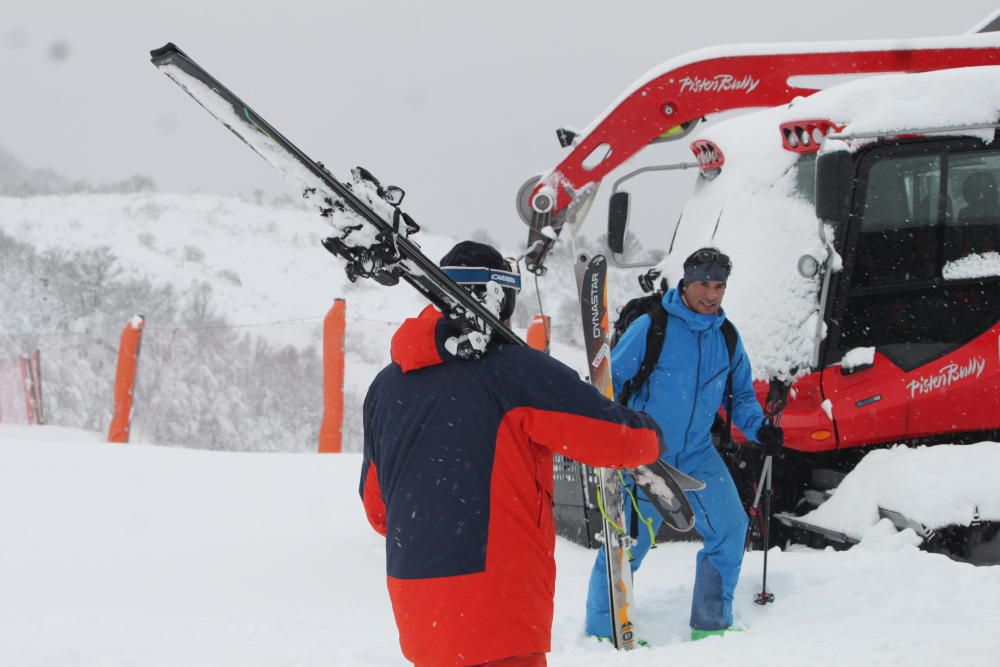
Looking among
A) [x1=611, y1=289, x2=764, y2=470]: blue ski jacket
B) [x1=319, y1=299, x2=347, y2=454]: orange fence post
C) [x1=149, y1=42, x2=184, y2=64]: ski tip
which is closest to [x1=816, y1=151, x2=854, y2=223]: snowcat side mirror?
[x1=611, y1=289, x2=764, y2=470]: blue ski jacket

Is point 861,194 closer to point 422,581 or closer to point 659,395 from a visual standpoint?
point 659,395

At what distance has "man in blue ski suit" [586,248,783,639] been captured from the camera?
4.33m

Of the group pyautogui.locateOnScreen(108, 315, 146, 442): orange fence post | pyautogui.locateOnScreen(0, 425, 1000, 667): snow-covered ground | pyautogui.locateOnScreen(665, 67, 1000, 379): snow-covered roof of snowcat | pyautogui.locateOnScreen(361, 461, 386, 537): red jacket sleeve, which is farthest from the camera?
pyautogui.locateOnScreen(108, 315, 146, 442): orange fence post

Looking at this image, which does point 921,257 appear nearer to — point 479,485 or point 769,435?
point 769,435

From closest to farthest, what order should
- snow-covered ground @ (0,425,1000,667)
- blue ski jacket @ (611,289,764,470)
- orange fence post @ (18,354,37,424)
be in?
1. snow-covered ground @ (0,425,1000,667)
2. blue ski jacket @ (611,289,764,470)
3. orange fence post @ (18,354,37,424)

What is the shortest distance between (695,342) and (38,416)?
1261 cm

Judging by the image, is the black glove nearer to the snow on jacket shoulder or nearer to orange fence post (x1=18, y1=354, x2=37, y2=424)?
the snow on jacket shoulder

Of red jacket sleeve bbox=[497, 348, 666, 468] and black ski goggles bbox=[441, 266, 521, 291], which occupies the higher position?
black ski goggles bbox=[441, 266, 521, 291]

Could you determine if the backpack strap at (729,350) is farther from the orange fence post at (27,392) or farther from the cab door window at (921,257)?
the orange fence post at (27,392)

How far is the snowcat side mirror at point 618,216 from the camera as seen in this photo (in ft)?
25.2

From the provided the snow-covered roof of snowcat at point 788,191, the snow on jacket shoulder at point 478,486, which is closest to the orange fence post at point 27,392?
the snow-covered roof of snowcat at point 788,191

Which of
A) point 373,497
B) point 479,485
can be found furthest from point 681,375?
point 479,485

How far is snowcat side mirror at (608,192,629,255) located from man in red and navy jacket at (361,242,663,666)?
5389 mm

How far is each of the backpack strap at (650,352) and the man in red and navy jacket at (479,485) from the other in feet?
6.33
